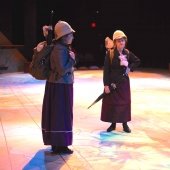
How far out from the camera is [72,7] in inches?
839

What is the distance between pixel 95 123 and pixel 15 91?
14.6 ft

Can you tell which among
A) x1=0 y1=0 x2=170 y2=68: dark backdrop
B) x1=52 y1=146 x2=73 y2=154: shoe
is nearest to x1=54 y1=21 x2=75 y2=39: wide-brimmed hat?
x1=52 y1=146 x2=73 y2=154: shoe

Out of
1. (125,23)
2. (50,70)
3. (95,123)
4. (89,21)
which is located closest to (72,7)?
(89,21)

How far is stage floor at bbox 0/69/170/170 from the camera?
471 cm

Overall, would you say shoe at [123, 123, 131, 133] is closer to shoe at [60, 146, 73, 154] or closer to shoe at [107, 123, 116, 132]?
shoe at [107, 123, 116, 132]

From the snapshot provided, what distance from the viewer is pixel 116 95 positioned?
6.14m

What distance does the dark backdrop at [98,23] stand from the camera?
19.2 meters

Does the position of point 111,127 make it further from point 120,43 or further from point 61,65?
point 61,65

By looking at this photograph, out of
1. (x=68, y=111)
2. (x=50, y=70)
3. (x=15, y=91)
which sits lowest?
(x=15, y=91)

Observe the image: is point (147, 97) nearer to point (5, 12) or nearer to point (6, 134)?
point (6, 134)

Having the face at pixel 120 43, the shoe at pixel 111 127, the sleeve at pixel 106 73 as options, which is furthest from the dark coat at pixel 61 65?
the shoe at pixel 111 127

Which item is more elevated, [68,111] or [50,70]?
[50,70]

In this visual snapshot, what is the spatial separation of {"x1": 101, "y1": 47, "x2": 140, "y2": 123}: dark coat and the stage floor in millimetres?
256

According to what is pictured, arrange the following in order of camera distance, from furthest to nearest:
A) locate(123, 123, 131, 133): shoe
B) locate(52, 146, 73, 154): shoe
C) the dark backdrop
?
the dark backdrop → locate(123, 123, 131, 133): shoe → locate(52, 146, 73, 154): shoe
